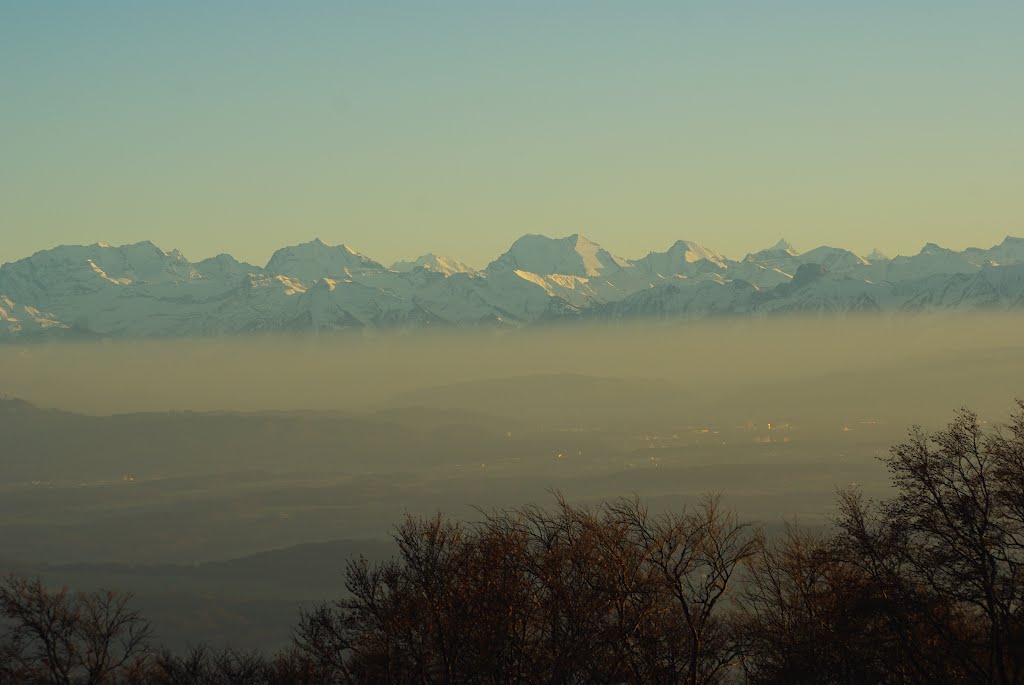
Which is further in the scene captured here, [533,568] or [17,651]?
[17,651]

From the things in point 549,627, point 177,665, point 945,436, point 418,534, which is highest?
point 945,436

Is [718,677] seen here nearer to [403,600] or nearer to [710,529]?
[710,529]

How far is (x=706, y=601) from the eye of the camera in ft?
158

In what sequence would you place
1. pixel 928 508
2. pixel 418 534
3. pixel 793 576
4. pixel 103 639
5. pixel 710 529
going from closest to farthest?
pixel 928 508 < pixel 710 529 < pixel 418 534 < pixel 793 576 < pixel 103 639

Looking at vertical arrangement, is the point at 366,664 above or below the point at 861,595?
below

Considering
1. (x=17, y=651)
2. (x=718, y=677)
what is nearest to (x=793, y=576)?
(x=718, y=677)

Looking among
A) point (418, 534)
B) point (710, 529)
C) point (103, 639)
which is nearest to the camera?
point (710, 529)

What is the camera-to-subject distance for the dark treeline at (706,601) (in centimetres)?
4559

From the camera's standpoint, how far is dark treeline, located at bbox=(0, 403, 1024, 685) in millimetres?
45594

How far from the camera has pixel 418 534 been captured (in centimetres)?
5288

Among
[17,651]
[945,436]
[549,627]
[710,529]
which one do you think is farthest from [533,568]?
[17,651]

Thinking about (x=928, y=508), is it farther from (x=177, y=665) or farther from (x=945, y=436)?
(x=177, y=665)

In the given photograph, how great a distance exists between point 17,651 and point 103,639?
6.25m

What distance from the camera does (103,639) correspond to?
63469mm
